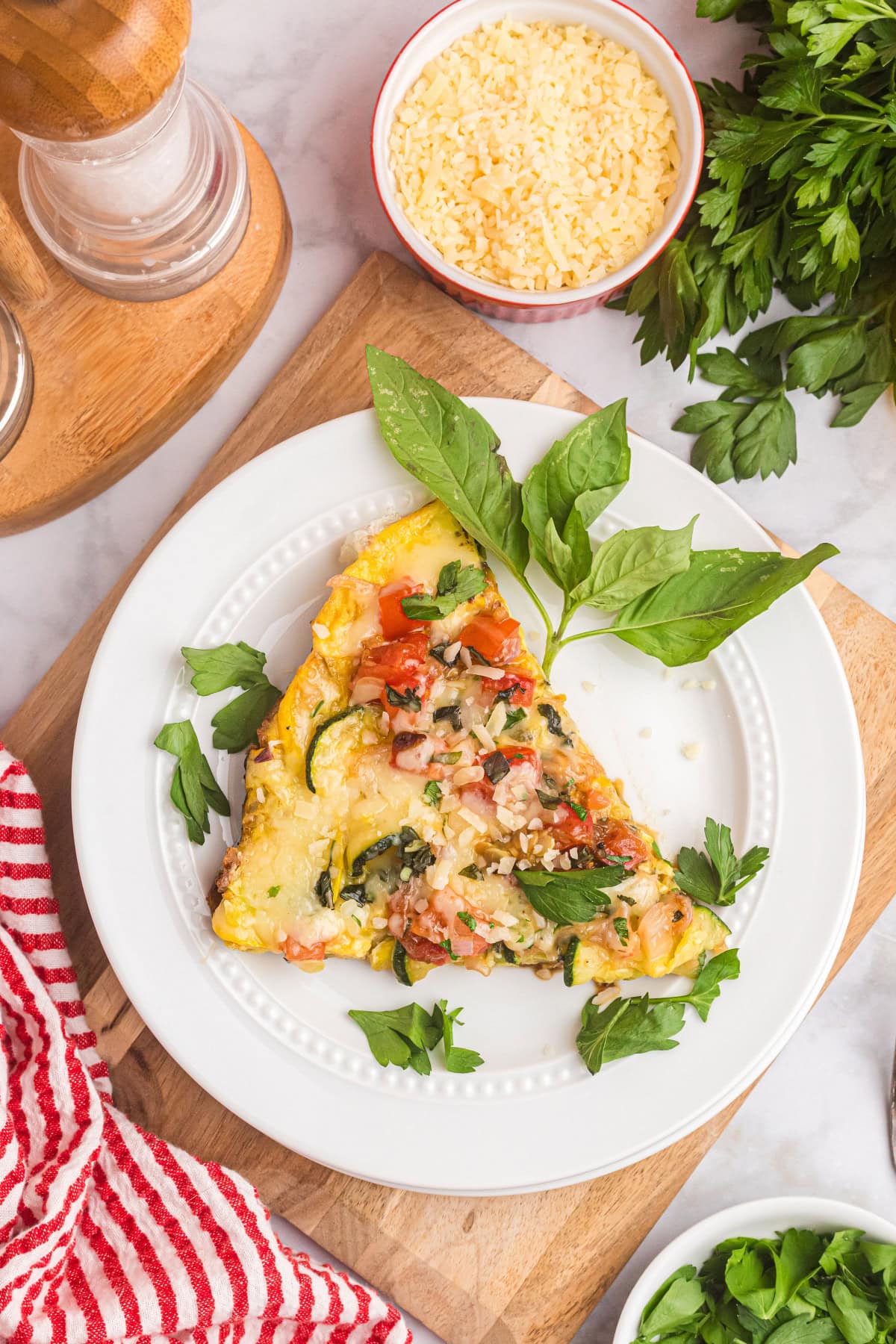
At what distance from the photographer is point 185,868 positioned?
8.68ft

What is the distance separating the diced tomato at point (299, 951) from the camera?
7.89 ft

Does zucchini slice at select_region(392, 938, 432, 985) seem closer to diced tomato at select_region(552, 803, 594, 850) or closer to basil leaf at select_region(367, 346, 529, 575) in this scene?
diced tomato at select_region(552, 803, 594, 850)

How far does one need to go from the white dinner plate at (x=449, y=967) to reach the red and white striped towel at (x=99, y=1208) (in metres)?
0.24

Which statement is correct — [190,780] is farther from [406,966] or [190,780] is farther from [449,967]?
[449,967]

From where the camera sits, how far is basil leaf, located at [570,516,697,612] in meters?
2.54

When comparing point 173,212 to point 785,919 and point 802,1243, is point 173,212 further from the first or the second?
point 802,1243

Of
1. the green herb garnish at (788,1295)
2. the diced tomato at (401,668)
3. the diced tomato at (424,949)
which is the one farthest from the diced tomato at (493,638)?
the green herb garnish at (788,1295)

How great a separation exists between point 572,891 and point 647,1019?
0.46m

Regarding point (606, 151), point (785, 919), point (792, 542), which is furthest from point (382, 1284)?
point (606, 151)

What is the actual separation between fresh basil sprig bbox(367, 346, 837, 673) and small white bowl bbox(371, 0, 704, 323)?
31cm

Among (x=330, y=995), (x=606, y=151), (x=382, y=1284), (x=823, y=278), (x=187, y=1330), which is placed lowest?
(x=382, y=1284)

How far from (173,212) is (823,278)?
165cm

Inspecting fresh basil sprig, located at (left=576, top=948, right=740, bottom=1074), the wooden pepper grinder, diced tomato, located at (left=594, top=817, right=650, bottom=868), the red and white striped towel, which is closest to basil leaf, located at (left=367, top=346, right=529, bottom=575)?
the wooden pepper grinder

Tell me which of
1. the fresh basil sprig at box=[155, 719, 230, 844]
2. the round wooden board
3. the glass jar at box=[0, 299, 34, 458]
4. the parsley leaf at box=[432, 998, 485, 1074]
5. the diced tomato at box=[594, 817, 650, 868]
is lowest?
the parsley leaf at box=[432, 998, 485, 1074]
